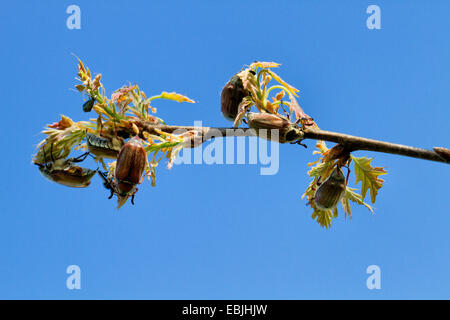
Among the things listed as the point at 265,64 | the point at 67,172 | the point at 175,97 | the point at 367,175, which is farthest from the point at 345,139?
the point at 67,172

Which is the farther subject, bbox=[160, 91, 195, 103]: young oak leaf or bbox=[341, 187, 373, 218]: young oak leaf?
bbox=[341, 187, 373, 218]: young oak leaf

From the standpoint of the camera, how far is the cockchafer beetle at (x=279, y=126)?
2486 millimetres

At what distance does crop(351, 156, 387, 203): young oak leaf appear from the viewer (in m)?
2.88

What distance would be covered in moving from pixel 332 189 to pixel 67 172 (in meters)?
1.64

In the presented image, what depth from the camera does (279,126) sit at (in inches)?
98.0

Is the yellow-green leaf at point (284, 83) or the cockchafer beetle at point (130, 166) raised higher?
A: the yellow-green leaf at point (284, 83)

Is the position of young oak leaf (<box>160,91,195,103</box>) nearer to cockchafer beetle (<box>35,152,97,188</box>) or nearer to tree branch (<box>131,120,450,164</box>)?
tree branch (<box>131,120,450,164</box>)

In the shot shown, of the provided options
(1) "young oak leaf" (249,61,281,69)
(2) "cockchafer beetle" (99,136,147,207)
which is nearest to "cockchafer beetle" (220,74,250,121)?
(1) "young oak leaf" (249,61,281,69)

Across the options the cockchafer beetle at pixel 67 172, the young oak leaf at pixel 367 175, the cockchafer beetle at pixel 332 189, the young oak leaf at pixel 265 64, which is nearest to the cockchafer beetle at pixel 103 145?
the cockchafer beetle at pixel 67 172

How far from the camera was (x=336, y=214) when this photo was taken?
3234 millimetres

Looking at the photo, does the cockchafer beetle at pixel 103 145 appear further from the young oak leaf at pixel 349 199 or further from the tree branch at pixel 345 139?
the young oak leaf at pixel 349 199

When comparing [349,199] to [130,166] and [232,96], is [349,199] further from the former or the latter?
[130,166]

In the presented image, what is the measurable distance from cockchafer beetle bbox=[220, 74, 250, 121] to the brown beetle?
42cm

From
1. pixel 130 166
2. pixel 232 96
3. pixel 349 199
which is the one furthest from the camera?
pixel 349 199
